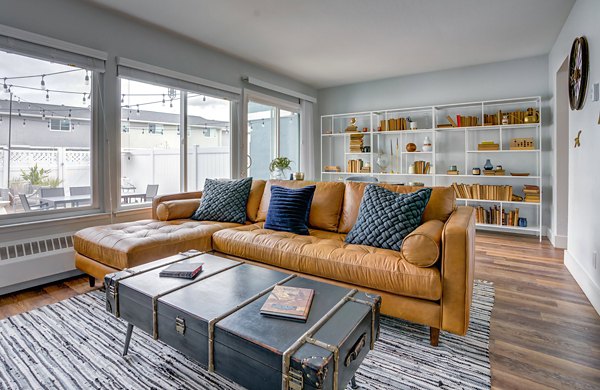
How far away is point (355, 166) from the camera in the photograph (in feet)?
19.6

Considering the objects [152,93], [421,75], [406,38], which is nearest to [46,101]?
[152,93]

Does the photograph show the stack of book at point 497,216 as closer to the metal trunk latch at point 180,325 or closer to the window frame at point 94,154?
the metal trunk latch at point 180,325

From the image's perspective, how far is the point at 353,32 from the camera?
3777 millimetres

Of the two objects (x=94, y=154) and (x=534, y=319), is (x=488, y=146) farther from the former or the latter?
(x=94, y=154)

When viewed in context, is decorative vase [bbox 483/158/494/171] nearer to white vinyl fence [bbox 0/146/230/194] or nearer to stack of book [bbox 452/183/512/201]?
stack of book [bbox 452/183/512/201]

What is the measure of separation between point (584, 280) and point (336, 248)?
211 centimetres

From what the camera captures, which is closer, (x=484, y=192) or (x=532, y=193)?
(x=532, y=193)

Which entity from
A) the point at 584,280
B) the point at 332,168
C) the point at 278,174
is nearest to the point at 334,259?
the point at 584,280

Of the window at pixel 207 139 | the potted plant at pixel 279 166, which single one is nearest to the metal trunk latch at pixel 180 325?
the window at pixel 207 139

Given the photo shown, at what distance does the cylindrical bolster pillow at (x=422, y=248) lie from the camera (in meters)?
1.78

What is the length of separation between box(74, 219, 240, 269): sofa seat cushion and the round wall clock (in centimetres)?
327

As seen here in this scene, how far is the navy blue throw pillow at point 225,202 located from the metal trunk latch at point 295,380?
2.23m

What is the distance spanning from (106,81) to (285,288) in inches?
117

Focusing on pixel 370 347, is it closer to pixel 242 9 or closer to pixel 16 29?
pixel 242 9
